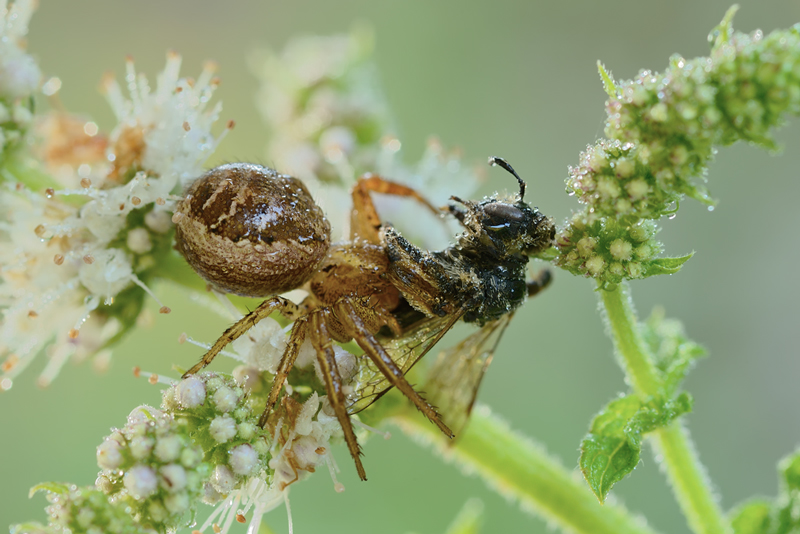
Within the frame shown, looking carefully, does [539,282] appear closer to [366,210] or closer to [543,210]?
[366,210]

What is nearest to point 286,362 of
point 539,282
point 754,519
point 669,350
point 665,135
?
point 539,282

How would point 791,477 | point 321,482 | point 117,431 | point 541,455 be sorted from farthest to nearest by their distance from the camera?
1. point 321,482
2. point 541,455
3. point 791,477
4. point 117,431

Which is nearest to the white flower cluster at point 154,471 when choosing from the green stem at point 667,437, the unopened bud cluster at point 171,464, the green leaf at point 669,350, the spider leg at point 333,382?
the unopened bud cluster at point 171,464

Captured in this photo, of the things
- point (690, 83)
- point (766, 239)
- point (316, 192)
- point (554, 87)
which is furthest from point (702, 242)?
point (690, 83)

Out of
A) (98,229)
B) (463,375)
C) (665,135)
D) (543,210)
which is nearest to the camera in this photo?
(665,135)

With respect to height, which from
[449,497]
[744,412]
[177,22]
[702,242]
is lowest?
[449,497]

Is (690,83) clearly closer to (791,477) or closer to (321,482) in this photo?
(791,477)
